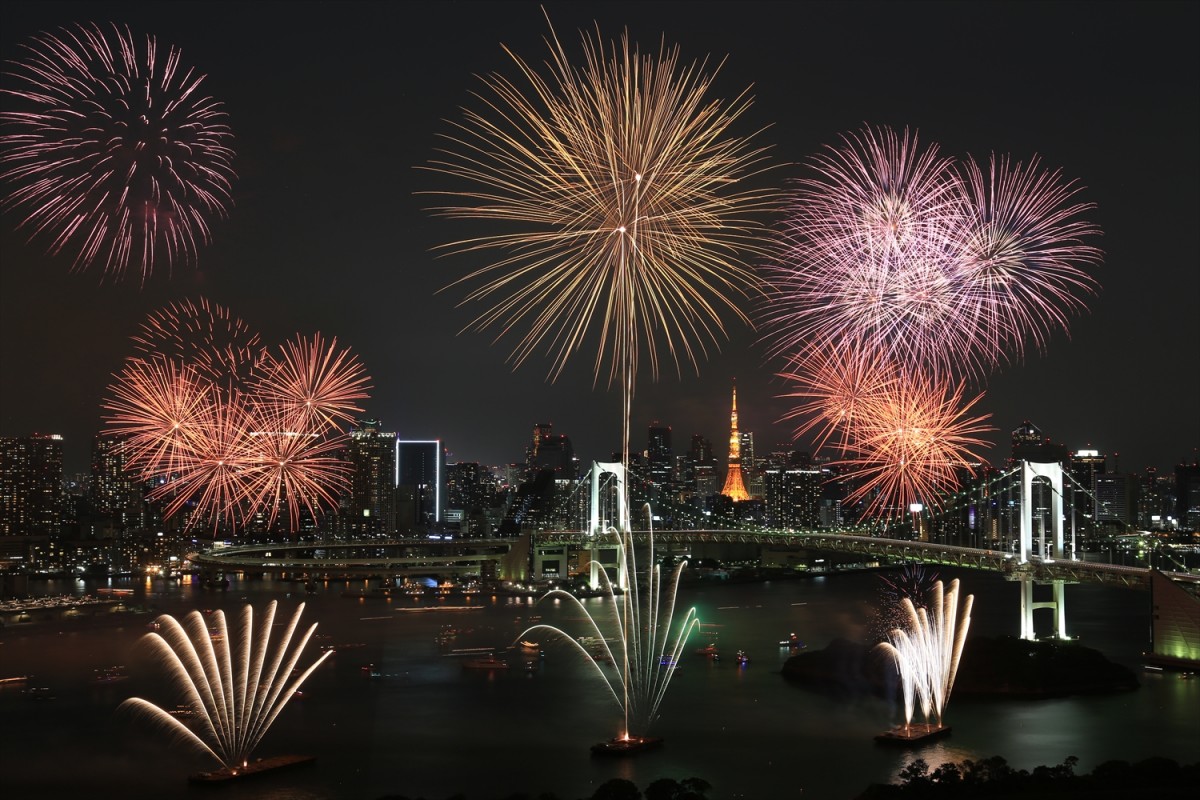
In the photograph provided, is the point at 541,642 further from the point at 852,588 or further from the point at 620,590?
the point at 852,588

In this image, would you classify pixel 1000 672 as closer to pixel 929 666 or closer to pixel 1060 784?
pixel 929 666

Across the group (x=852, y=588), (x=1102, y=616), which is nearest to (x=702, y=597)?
(x=852, y=588)

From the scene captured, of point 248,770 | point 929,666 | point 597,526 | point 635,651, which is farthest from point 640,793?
point 597,526

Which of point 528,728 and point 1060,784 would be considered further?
point 528,728

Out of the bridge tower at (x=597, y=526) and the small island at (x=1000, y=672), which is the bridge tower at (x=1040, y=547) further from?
the bridge tower at (x=597, y=526)

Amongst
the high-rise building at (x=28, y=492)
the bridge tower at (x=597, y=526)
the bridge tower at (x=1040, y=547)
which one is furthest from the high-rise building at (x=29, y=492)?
the bridge tower at (x=1040, y=547)
